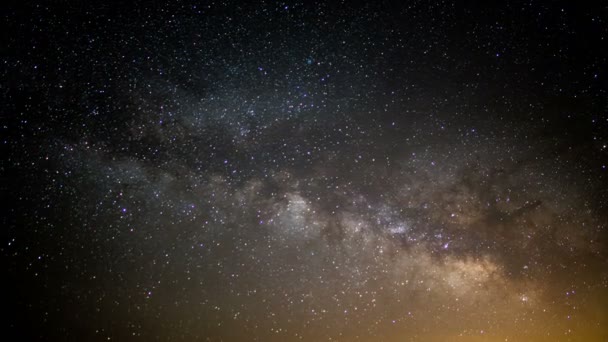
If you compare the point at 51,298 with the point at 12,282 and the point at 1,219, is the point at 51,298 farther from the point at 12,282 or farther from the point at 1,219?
the point at 1,219

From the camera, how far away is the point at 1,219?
1565 centimetres

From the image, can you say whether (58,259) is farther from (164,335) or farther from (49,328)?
Result: (164,335)

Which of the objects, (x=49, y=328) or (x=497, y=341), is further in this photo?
(x=49, y=328)

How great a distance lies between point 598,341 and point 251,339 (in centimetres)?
3035

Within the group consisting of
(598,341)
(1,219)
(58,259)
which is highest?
(58,259)

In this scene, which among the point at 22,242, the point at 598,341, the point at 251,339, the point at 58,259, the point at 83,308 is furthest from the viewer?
the point at 83,308

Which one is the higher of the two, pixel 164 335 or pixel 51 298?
pixel 51 298

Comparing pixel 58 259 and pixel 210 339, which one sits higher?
pixel 58 259

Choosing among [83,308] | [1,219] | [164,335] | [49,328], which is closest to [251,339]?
[164,335]

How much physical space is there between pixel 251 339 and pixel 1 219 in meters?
27.3

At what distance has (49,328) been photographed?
2920 cm

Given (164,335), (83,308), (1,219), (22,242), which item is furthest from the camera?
(83,308)

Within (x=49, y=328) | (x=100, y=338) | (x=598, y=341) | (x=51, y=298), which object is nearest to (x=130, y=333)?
(x=100, y=338)

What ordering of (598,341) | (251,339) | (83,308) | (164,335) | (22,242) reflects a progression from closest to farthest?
(598,341)
(22,242)
(164,335)
(251,339)
(83,308)
